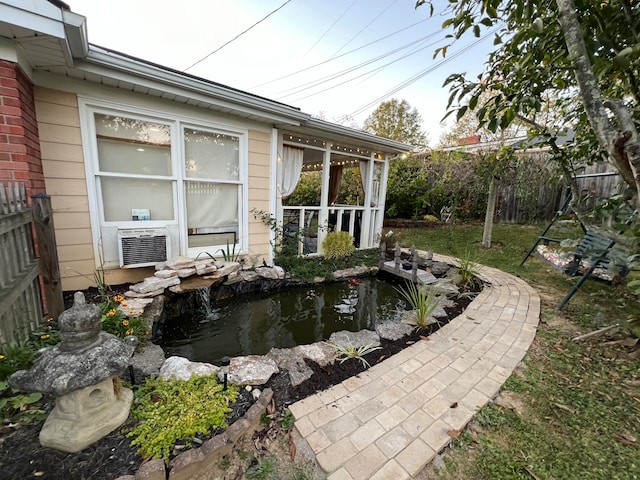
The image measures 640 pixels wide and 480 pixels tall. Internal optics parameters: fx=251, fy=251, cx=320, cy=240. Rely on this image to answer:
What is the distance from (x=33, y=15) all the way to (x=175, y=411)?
9.51 feet

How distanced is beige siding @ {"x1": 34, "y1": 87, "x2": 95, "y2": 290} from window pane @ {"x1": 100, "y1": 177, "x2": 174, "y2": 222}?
0.22m

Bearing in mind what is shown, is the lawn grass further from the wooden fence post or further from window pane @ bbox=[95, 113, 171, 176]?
window pane @ bbox=[95, 113, 171, 176]

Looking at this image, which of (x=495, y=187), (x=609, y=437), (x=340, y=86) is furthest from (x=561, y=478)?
(x=340, y=86)

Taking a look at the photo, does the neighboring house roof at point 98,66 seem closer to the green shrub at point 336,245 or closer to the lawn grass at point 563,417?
the green shrub at point 336,245

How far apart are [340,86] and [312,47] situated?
328 centimetres

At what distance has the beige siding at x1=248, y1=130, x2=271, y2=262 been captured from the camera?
4.08m

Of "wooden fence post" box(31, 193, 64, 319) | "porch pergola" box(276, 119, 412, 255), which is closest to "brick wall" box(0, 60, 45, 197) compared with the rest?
"wooden fence post" box(31, 193, 64, 319)

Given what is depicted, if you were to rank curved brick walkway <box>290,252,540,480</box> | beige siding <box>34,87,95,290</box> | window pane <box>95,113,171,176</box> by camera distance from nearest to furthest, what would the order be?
curved brick walkway <box>290,252,540,480</box>, beige siding <box>34,87,95,290</box>, window pane <box>95,113,171,176</box>

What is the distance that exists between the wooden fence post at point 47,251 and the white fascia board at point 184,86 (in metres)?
1.45

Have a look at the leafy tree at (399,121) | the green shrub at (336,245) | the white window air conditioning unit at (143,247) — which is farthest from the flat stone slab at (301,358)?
the leafy tree at (399,121)

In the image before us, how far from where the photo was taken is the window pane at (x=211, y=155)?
3580 millimetres

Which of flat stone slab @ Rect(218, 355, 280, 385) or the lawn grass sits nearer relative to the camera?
the lawn grass

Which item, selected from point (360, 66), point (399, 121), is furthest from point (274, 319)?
point (399, 121)

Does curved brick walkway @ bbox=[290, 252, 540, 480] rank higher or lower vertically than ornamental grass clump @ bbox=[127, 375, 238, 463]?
lower
